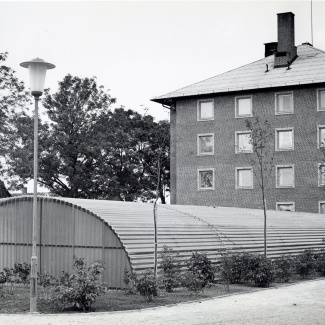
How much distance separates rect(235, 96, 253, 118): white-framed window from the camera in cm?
5209

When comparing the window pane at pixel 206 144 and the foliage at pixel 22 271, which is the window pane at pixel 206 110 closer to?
the window pane at pixel 206 144

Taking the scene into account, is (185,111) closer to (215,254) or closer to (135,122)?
(135,122)

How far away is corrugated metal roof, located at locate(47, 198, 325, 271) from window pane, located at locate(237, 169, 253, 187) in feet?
54.6

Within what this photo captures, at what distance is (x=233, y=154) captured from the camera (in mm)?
52125

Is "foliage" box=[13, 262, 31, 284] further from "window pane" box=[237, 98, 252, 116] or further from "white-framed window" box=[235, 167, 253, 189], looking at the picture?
"window pane" box=[237, 98, 252, 116]

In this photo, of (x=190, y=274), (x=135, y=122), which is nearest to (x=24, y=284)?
(x=190, y=274)

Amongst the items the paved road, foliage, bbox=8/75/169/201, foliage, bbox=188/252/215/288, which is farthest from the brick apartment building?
the paved road

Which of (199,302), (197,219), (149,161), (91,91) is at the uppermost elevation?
(91,91)

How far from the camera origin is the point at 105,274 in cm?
2088

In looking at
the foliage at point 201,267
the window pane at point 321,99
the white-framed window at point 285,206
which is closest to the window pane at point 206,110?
the window pane at point 321,99

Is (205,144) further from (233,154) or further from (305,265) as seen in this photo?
(305,265)

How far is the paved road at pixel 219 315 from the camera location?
44.5ft

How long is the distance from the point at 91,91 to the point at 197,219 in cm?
3760

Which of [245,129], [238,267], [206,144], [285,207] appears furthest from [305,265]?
[206,144]
